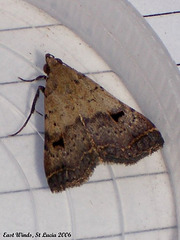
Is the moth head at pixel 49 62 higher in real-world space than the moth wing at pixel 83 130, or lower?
higher

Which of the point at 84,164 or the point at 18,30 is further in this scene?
the point at 18,30

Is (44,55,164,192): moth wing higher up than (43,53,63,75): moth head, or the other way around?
(43,53,63,75): moth head

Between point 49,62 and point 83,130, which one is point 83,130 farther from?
point 49,62

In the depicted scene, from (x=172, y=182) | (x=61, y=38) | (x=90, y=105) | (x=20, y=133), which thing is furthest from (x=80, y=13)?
(x=172, y=182)

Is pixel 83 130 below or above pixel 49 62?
below

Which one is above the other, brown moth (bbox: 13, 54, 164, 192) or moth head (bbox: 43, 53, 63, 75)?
moth head (bbox: 43, 53, 63, 75)

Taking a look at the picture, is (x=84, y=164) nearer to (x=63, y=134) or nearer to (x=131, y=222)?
(x=63, y=134)

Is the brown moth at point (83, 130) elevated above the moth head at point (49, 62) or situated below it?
below

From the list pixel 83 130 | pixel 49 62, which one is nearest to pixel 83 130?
pixel 83 130
